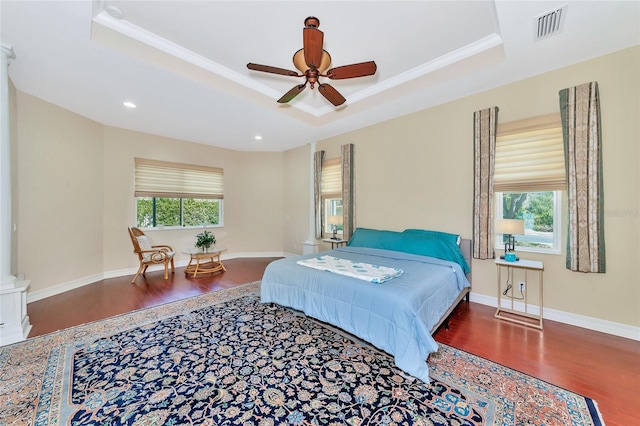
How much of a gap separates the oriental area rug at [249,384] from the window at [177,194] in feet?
10.3

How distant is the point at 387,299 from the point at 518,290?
89.0 inches

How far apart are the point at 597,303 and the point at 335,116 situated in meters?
4.31

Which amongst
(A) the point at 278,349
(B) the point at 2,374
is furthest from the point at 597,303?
(B) the point at 2,374

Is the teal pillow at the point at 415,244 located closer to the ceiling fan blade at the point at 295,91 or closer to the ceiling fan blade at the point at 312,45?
the ceiling fan blade at the point at 295,91

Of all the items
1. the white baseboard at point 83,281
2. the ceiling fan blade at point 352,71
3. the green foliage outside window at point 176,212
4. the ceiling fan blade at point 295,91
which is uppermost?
the ceiling fan blade at point 352,71

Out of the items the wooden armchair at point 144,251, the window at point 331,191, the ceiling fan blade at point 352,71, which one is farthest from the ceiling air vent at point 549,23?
the wooden armchair at point 144,251

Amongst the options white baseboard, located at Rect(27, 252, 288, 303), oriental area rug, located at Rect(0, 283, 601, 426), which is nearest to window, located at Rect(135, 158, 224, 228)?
white baseboard, located at Rect(27, 252, 288, 303)

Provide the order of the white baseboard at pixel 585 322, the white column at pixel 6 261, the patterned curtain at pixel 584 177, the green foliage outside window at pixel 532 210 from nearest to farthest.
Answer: the white column at pixel 6 261 → the white baseboard at pixel 585 322 → the patterned curtain at pixel 584 177 → the green foliage outside window at pixel 532 210

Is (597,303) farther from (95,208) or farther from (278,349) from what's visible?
(95,208)

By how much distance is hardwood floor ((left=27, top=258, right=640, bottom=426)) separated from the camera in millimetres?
1826

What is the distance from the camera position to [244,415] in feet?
5.17

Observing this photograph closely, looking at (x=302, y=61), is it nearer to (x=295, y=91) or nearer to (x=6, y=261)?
(x=295, y=91)

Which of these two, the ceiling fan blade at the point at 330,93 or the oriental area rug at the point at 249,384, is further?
the ceiling fan blade at the point at 330,93

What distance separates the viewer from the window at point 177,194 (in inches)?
203
